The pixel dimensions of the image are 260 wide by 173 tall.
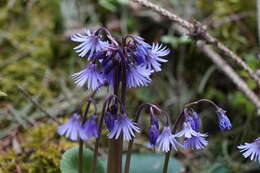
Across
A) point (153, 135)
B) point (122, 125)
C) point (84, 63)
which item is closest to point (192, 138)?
point (153, 135)

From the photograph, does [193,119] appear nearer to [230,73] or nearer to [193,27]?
[193,27]

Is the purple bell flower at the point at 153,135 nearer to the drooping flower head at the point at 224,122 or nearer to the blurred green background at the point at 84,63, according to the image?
the drooping flower head at the point at 224,122

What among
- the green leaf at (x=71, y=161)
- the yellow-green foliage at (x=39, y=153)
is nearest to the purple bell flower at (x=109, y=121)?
the green leaf at (x=71, y=161)

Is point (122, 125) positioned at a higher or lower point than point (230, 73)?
lower

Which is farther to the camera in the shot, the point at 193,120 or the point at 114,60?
the point at 193,120

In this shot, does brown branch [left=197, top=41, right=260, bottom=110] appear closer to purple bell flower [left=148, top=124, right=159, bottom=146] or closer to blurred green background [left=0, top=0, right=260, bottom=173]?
blurred green background [left=0, top=0, right=260, bottom=173]

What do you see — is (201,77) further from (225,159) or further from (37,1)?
(37,1)

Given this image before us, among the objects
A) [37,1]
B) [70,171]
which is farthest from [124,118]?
[37,1]
